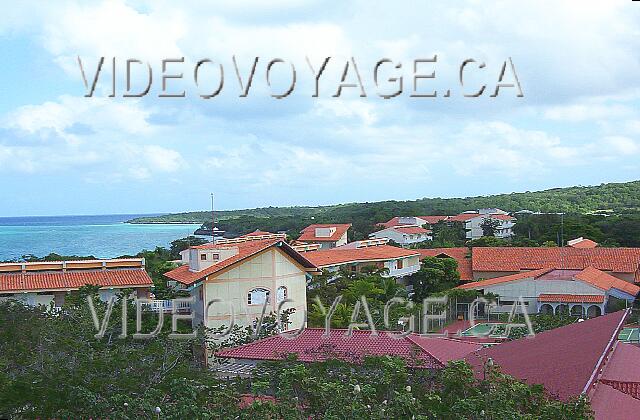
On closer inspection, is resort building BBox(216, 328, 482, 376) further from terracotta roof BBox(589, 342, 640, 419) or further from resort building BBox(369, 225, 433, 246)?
resort building BBox(369, 225, 433, 246)

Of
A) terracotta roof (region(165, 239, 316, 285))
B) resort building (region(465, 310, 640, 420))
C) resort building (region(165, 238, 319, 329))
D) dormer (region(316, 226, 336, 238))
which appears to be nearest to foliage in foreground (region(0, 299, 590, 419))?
resort building (region(465, 310, 640, 420))

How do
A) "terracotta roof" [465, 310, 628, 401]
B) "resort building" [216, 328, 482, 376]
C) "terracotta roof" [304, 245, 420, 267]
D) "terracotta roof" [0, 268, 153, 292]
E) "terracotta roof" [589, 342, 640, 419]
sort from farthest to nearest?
"terracotta roof" [304, 245, 420, 267] → "terracotta roof" [0, 268, 153, 292] → "resort building" [216, 328, 482, 376] → "terracotta roof" [589, 342, 640, 419] → "terracotta roof" [465, 310, 628, 401]

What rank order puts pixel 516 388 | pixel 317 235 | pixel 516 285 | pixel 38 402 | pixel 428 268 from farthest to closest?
1. pixel 317 235
2. pixel 428 268
3. pixel 516 285
4. pixel 38 402
5. pixel 516 388

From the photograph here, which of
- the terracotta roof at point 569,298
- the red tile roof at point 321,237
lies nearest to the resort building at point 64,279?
the terracotta roof at point 569,298

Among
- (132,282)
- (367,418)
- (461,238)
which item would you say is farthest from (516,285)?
(461,238)

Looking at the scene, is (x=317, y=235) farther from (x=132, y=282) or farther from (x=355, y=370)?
(x=355, y=370)

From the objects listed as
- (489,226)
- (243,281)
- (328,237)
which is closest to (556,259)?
(328,237)
